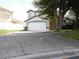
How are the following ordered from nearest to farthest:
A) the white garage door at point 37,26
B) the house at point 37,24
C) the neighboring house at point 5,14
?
the house at point 37,24 → the white garage door at point 37,26 → the neighboring house at point 5,14

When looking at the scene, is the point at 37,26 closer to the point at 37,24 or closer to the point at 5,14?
the point at 37,24

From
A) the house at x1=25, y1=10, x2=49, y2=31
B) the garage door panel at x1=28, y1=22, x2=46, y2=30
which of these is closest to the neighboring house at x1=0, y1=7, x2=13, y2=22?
the house at x1=25, y1=10, x2=49, y2=31

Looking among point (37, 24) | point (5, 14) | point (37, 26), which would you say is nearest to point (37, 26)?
point (37, 26)

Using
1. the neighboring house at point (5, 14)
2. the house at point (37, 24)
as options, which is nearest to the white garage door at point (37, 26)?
the house at point (37, 24)

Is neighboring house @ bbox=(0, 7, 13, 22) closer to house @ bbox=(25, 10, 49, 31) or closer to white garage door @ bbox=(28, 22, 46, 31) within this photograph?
house @ bbox=(25, 10, 49, 31)

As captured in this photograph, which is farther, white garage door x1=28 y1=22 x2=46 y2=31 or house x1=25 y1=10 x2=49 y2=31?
white garage door x1=28 y1=22 x2=46 y2=31

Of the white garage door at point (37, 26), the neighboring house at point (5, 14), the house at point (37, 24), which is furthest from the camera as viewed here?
the neighboring house at point (5, 14)

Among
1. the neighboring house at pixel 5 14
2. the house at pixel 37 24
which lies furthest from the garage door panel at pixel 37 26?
the neighboring house at pixel 5 14

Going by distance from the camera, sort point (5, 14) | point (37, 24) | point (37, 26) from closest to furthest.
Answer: point (37, 26)
point (37, 24)
point (5, 14)

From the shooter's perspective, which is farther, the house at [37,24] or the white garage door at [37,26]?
the white garage door at [37,26]

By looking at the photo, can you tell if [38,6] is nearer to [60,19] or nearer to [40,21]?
[60,19]

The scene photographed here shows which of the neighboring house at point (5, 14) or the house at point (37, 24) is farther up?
the neighboring house at point (5, 14)

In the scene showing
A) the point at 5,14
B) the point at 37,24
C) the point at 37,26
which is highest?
the point at 5,14

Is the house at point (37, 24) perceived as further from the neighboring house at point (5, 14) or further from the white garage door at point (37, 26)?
the neighboring house at point (5, 14)
